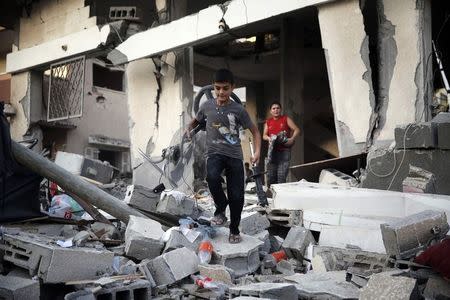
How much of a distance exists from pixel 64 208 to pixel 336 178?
3.85 meters

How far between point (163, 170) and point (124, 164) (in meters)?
9.80

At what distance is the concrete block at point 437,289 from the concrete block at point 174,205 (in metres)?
2.87

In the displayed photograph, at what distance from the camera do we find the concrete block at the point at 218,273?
3.48m

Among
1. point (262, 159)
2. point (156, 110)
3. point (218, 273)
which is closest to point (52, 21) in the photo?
point (156, 110)

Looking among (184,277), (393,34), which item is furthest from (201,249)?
(393,34)

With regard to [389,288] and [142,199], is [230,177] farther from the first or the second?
[389,288]

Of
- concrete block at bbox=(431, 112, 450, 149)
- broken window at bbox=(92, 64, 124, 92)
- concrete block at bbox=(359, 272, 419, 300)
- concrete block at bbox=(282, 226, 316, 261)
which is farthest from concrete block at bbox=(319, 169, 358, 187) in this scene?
broken window at bbox=(92, 64, 124, 92)

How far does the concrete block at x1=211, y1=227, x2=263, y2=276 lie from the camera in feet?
12.9

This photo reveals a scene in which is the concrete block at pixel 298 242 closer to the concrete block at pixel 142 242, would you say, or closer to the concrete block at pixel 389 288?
the concrete block at pixel 142 242

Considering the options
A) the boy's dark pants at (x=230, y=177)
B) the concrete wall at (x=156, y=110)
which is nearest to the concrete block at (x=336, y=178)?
the boy's dark pants at (x=230, y=177)

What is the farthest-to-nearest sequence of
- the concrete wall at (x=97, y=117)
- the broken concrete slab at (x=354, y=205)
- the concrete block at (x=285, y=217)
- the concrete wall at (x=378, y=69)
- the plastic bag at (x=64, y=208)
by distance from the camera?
the concrete wall at (x=97, y=117), the plastic bag at (x=64, y=208), the concrete wall at (x=378, y=69), the concrete block at (x=285, y=217), the broken concrete slab at (x=354, y=205)

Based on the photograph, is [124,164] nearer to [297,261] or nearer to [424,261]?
[297,261]

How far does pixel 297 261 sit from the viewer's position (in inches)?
172

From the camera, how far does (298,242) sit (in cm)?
445
